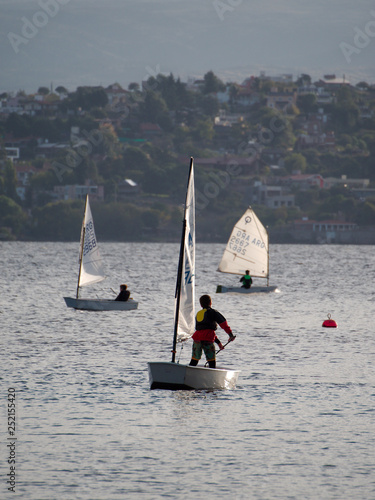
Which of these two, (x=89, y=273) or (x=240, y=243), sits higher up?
(x=240, y=243)

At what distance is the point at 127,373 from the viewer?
3325cm

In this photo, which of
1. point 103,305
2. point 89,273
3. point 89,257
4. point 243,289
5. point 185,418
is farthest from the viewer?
point 243,289

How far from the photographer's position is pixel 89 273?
58.0 meters

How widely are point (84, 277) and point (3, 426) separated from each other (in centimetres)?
3325

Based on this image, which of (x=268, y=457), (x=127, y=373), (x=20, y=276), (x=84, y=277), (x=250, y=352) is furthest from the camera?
(x=20, y=276)

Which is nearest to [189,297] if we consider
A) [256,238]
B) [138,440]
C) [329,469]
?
[138,440]

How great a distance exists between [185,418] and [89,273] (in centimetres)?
3321

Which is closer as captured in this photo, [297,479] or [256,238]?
[297,479]

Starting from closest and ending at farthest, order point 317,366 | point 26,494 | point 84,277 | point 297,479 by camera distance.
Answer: point 26,494 → point 297,479 → point 317,366 → point 84,277

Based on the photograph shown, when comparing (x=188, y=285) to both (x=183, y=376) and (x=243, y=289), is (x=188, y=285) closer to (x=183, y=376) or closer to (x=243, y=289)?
(x=183, y=376)

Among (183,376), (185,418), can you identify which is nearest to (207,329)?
(183,376)

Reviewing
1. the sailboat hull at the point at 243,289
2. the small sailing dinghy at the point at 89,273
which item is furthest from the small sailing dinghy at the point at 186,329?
the sailboat hull at the point at 243,289

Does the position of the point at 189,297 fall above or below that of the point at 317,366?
above

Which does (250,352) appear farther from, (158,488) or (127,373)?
(158,488)
